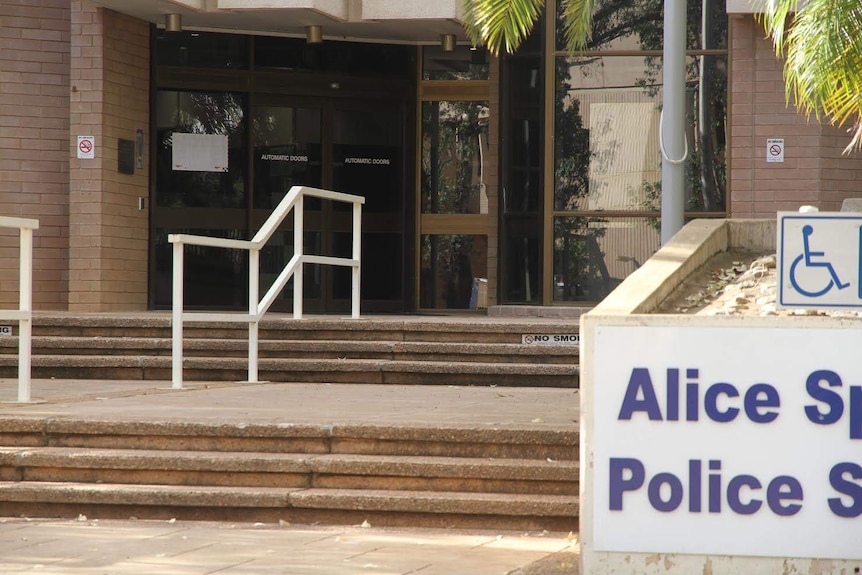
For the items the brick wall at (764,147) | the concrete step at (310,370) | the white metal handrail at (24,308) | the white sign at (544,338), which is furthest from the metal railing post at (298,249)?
the brick wall at (764,147)

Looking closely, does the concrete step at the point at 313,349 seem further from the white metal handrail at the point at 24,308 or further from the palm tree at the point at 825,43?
the palm tree at the point at 825,43

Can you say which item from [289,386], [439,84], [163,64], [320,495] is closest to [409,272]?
[439,84]

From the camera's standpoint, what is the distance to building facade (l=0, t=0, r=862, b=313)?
12.9 meters

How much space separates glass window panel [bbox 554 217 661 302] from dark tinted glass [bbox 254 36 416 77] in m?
3.00

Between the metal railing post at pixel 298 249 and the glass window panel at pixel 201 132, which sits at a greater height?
the glass window panel at pixel 201 132

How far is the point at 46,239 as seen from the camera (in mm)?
13312

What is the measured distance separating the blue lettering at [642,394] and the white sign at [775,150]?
8.33 metres

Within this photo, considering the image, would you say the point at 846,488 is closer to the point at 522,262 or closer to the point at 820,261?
the point at 820,261

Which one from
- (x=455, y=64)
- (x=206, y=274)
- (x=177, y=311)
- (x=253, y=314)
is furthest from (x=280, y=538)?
(x=455, y=64)

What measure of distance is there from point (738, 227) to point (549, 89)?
208 inches

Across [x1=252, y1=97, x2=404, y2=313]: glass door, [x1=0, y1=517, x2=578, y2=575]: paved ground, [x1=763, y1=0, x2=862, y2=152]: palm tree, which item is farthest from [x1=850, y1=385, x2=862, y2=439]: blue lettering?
[x1=252, y1=97, x2=404, y2=313]: glass door

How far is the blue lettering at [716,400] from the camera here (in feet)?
15.6

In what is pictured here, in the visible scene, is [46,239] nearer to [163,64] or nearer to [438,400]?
[163,64]

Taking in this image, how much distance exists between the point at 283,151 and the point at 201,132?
A: 0.95 meters
